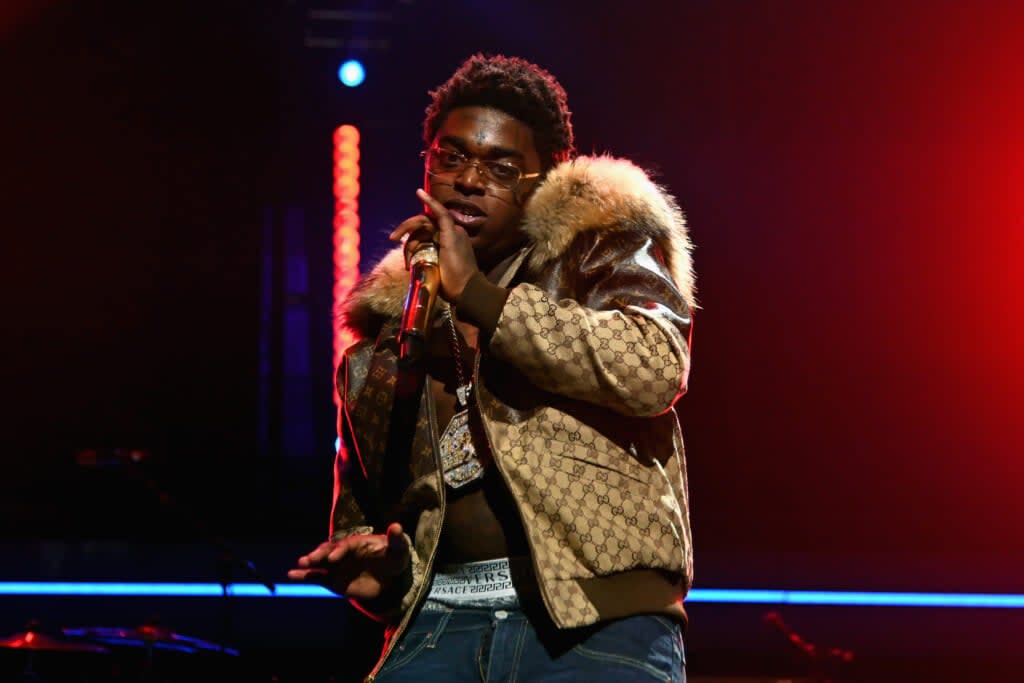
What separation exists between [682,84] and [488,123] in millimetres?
3204

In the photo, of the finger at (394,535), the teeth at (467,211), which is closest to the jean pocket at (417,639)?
the finger at (394,535)

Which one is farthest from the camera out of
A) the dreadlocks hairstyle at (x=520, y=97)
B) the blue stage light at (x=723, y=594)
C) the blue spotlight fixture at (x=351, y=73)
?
the blue spotlight fixture at (x=351, y=73)

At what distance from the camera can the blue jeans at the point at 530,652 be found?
172 centimetres

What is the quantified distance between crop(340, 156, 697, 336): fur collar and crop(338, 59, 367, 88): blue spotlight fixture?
3.62 m

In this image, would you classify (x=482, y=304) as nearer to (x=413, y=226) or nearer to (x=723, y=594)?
(x=413, y=226)

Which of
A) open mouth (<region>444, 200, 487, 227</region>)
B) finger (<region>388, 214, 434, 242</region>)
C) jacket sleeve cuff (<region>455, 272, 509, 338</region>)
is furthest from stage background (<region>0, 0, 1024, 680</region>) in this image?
jacket sleeve cuff (<region>455, 272, 509, 338</region>)

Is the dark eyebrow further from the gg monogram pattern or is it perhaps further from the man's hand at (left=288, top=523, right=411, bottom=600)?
the man's hand at (left=288, top=523, right=411, bottom=600)

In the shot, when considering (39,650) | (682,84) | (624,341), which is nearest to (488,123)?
(624,341)

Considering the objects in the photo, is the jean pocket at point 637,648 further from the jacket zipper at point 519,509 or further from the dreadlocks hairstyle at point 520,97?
the dreadlocks hairstyle at point 520,97

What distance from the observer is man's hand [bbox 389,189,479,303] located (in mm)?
1817

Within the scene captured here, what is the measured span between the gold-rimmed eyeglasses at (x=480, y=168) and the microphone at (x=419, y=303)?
34cm

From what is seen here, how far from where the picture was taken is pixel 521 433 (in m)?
1.85

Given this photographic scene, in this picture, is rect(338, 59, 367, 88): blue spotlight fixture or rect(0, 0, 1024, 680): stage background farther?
rect(338, 59, 367, 88): blue spotlight fixture

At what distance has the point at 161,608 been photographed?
4930mm
